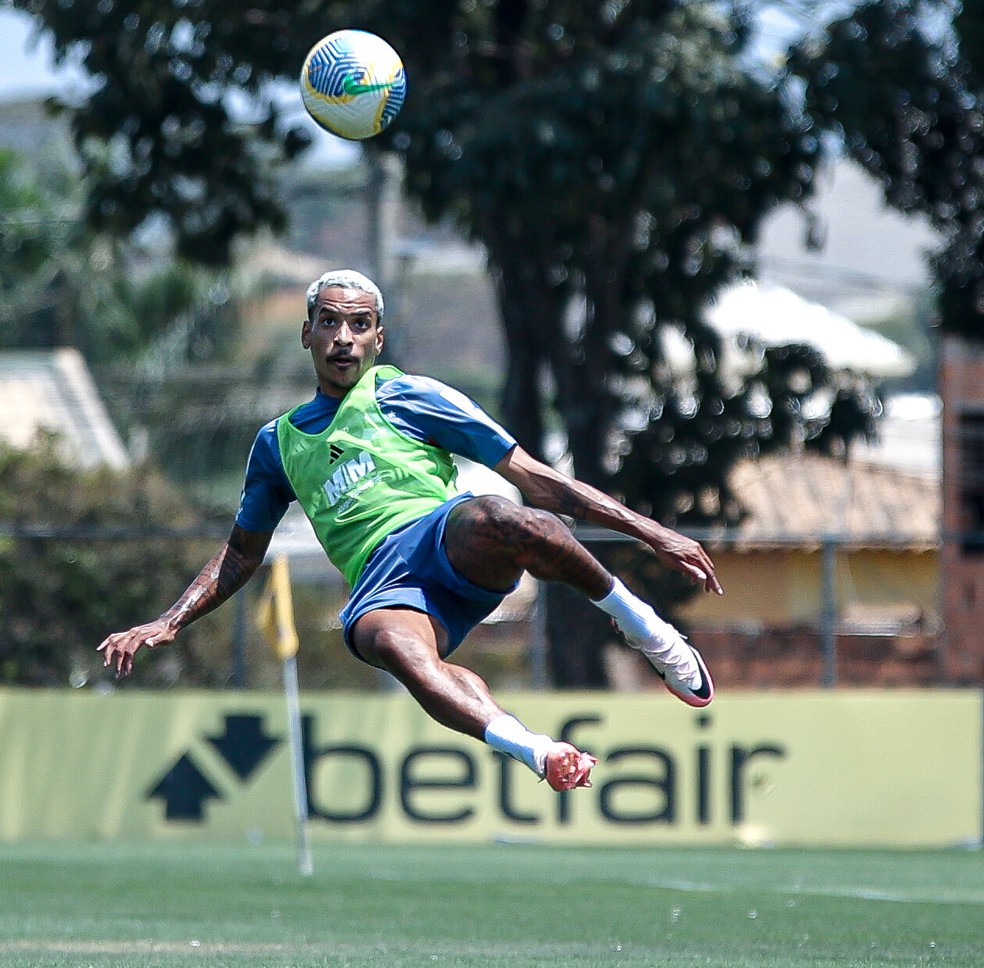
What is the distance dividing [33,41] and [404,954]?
14401 millimetres

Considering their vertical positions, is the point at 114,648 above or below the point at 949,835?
above

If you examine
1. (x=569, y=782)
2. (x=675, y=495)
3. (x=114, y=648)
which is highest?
(x=675, y=495)

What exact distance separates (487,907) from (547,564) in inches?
162

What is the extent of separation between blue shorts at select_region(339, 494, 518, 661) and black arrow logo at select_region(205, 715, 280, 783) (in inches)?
346

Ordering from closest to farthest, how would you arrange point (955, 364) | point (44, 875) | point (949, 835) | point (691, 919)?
1. point (691, 919)
2. point (44, 875)
3. point (949, 835)
4. point (955, 364)

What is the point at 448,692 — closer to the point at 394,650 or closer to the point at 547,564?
the point at 394,650

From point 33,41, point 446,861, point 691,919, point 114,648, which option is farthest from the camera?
point 33,41

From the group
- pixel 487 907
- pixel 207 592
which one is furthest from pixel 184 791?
pixel 207 592

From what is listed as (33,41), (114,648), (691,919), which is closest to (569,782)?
(114,648)

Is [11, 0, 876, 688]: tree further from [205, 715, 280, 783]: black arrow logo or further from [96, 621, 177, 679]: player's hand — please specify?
[96, 621, 177, 679]: player's hand

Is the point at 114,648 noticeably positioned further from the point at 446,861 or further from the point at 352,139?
A: the point at 446,861

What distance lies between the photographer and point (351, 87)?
851 cm

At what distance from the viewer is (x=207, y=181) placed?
21.5 metres

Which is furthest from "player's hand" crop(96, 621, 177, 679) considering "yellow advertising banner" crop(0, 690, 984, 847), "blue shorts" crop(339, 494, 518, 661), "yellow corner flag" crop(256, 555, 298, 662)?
"yellow advertising banner" crop(0, 690, 984, 847)
